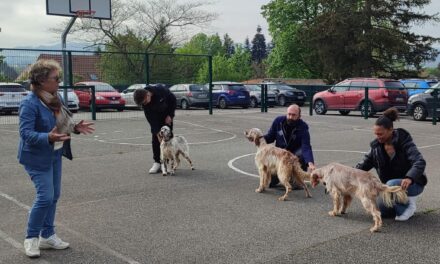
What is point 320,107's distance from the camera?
25.4 metres

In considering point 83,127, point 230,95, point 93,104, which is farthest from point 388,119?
point 230,95

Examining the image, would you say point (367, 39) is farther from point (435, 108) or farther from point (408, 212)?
point (408, 212)

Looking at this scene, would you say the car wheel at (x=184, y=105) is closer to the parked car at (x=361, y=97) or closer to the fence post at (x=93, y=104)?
the parked car at (x=361, y=97)

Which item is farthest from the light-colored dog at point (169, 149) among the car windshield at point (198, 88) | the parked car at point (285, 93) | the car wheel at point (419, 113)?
the parked car at point (285, 93)

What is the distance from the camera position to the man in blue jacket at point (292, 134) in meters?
7.98

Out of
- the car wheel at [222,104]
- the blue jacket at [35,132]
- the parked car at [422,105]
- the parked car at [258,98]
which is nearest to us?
the blue jacket at [35,132]

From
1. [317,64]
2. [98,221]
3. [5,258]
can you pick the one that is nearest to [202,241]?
[98,221]

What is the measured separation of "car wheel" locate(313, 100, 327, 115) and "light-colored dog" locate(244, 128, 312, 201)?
18038mm

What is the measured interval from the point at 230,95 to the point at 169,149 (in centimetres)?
2092

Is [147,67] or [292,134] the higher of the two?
[147,67]

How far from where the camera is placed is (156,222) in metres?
6.17

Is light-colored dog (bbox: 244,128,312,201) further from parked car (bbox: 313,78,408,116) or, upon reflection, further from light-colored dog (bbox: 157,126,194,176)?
parked car (bbox: 313,78,408,116)

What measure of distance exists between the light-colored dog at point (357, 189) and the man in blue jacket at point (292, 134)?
1505mm

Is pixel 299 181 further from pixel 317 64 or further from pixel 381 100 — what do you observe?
pixel 317 64
